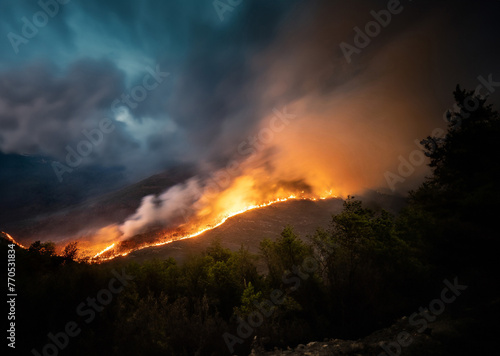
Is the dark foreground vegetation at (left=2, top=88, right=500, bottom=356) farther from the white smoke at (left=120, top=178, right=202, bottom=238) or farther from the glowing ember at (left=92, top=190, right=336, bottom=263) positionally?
the white smoke at (left=120, top=178, right=202, bottom=238)

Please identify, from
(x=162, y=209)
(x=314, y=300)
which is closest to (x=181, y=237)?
(x=162, y=209)

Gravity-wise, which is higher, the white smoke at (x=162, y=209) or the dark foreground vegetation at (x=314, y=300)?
the white smoke at (x=162, y=209)

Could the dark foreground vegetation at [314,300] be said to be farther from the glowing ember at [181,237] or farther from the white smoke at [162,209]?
the white smoke at [162,209]

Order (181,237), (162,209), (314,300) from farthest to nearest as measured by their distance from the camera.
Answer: (162,209), (181,237), (314,300)

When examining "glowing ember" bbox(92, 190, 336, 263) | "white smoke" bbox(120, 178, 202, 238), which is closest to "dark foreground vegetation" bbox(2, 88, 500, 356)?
"glowing ember" bbox(92, 190, 336, 263)

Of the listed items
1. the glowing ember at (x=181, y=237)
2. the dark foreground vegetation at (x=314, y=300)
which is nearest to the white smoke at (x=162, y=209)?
the glowing ember at (x=181, y=237)

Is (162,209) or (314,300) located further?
(162,209)

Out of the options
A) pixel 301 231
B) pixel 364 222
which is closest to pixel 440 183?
pixel 364 222

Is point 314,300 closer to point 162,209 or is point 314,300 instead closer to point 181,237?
point 181,237

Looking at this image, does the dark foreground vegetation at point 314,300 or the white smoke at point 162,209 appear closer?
the dark foreground vegetation at point 314,300

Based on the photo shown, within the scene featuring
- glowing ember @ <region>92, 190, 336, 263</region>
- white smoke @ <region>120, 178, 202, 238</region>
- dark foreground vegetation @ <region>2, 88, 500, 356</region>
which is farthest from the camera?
white smoke @ <region>120, 178, 202, 238</region>

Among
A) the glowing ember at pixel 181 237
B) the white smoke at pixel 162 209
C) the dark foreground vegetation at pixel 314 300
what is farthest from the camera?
the white smoke at pixel 162 209

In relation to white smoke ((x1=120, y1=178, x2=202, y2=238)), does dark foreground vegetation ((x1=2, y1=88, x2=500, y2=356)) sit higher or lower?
lower

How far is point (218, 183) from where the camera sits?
393 feet
